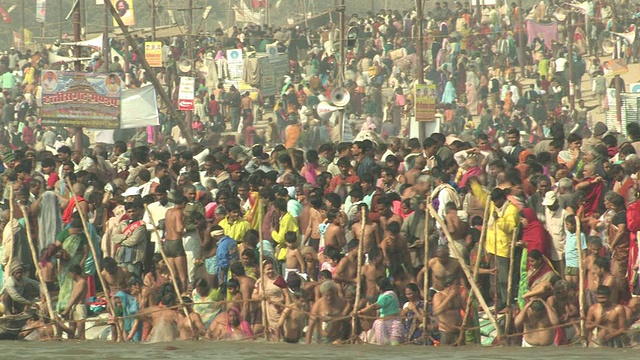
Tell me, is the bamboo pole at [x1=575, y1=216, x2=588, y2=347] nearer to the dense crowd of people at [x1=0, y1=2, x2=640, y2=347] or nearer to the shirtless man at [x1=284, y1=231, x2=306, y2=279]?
the dense crowd of people at [x1=0, y1=2, x2=640, y2=347]

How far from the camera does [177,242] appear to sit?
1641 cm

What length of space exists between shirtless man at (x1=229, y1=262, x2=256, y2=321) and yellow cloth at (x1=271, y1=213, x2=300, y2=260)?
3.03ft

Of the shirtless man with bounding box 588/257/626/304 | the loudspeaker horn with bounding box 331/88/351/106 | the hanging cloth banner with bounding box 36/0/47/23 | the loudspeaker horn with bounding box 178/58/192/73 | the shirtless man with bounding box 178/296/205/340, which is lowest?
the shirtless man with bounding box 178/296/205/340

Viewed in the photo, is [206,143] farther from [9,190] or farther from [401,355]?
[401,355]

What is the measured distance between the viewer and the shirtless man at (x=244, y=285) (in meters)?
15.3

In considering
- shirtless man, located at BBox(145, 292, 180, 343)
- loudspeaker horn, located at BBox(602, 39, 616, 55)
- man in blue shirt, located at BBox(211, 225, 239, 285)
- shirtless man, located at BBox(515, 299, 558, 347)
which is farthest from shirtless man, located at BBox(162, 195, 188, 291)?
loudspeaker horn, located at BBox(602, 39, 616, 55)

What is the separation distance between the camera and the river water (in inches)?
547

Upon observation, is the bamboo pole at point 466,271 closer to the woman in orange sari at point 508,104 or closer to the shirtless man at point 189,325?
the shirtless man at point 189,325

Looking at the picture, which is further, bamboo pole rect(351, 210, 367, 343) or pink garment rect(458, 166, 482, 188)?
pink garment rect(458, 166, 482, 188)

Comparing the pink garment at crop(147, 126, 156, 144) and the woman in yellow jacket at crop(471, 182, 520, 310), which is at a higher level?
the pink garment at crop(147, 126, 156, 144)

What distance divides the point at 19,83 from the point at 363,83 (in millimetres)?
10425

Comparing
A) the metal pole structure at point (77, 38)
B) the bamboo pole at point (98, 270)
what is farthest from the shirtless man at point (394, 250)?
the metal pole structure at point (77, 38)

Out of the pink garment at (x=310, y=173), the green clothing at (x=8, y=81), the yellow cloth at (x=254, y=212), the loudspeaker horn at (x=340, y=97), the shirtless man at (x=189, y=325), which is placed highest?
the green clothing at (x=8, y=81)

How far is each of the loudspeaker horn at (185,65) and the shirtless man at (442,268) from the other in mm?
25174
